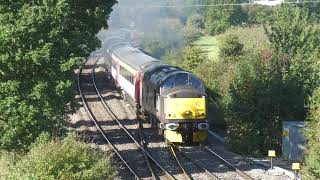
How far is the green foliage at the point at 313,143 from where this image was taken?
14328mm

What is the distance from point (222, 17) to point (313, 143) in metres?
66.2

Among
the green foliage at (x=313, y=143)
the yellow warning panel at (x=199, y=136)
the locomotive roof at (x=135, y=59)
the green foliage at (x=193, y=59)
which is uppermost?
the locomotive roof at (x=135, y=59)

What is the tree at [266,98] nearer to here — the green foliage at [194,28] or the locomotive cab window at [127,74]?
the locomotive cab window at [127,74]

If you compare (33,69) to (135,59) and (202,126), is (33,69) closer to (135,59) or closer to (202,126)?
(202,126)

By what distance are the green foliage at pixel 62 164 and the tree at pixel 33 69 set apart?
2.27 metres

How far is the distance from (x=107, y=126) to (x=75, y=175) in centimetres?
1429

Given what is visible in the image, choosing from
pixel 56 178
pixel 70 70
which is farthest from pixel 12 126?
pixel 56 178

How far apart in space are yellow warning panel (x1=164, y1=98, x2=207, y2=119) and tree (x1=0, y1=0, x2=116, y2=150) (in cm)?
474

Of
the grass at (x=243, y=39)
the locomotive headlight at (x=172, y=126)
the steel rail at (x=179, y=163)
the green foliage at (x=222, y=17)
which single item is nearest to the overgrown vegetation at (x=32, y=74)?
the steel rail at (x=179, y=163)

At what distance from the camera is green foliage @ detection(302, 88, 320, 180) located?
1433 cm

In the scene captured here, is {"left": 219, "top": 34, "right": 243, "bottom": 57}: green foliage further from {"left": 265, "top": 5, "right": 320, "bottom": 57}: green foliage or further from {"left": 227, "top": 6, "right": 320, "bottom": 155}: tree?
{"left": 227, "top": 6, "right": 320, "bottom": 155}: tree

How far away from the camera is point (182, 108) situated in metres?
21.8

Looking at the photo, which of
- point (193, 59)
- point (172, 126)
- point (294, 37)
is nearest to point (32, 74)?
point (172, 126)

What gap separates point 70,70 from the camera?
17812 millimetres
